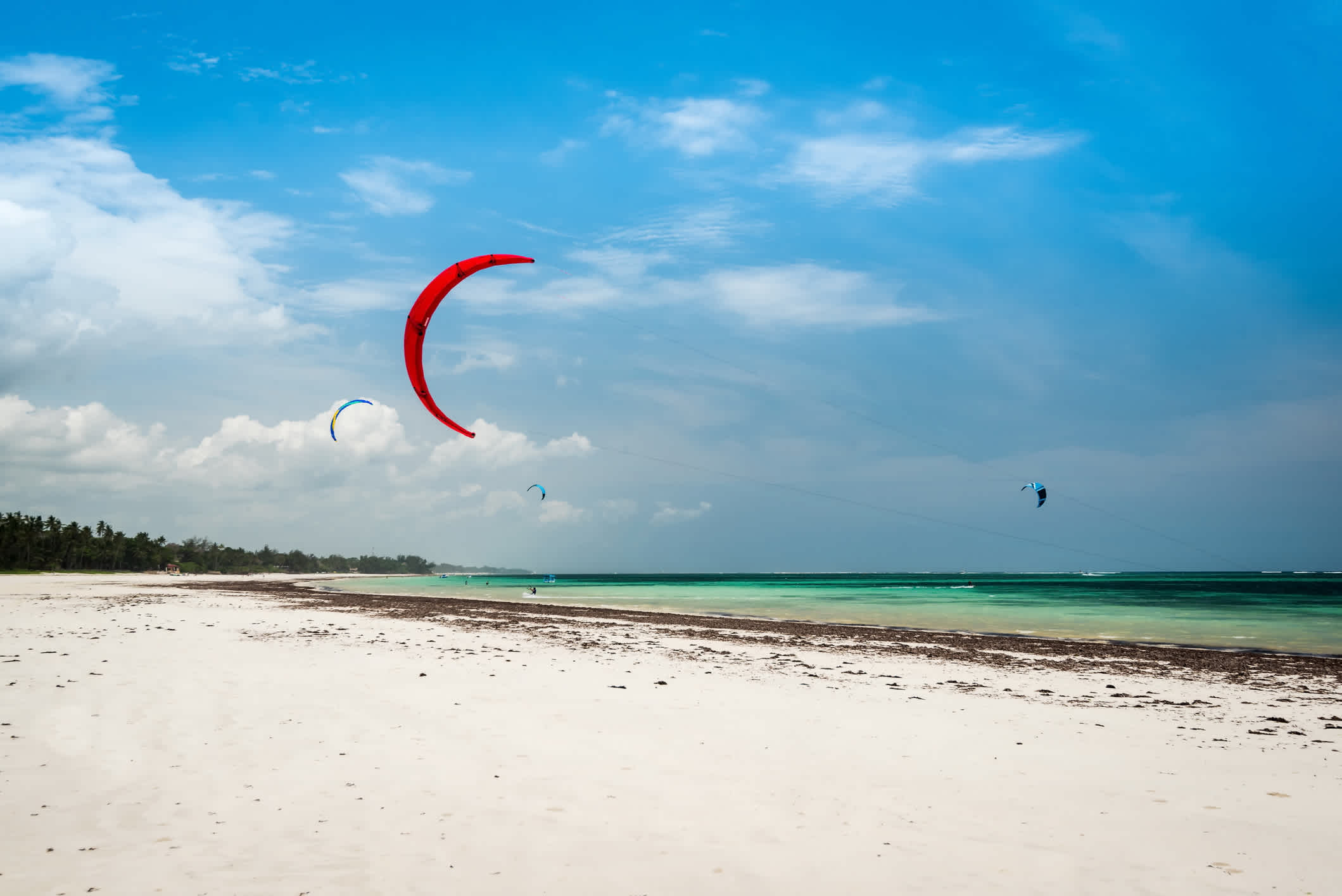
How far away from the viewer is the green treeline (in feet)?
297

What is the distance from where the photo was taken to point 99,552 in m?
112

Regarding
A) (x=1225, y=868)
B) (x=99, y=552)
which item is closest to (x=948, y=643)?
(x=1225, y=868)

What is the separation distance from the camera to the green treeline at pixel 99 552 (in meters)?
90.5

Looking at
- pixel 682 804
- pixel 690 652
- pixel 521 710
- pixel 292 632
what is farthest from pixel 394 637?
pixel 682 804

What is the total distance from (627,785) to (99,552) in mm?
137812

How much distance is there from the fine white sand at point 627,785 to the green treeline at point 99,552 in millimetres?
105560

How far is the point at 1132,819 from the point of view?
5.85 metres

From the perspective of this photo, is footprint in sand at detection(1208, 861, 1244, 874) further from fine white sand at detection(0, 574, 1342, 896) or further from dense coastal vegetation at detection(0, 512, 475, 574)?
dense coastal vegetation at detection(0, 512, 475, 574)

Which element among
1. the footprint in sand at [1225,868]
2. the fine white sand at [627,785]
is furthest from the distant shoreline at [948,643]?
the footprint in sand at [1225,868]

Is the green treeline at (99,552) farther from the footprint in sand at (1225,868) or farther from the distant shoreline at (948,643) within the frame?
→ the footprint in sand at (1225,868)

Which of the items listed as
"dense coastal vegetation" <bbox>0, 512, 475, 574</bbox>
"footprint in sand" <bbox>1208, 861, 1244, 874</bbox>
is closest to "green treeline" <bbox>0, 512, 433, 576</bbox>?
"dense coastal vegetation" <bbox>0, 512, 475, 574</bbox>

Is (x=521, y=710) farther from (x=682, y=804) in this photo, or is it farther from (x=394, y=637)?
(x=394, y=637)

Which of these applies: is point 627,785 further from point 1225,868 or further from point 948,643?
point 948,643

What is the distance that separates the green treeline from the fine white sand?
10556 cm
